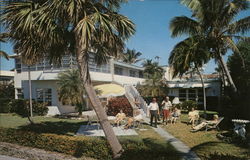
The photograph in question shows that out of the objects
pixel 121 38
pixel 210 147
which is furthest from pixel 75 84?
pixel 210 147

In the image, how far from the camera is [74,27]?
28.1 feet

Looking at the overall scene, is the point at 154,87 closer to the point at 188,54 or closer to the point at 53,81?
the point at 53,81

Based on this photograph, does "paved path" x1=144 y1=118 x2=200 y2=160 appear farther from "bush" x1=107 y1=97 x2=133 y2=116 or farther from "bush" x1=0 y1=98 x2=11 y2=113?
"bush" x1=0 y1=98 x2=11 y2=113

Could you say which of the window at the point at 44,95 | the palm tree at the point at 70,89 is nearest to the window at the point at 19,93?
the window at the point at 44,95

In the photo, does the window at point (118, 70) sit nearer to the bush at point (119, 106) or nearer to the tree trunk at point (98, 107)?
the bush at point (119, 106)

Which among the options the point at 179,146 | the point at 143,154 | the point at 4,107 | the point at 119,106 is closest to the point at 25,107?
the point at 4,107

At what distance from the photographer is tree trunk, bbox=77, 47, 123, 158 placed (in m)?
7.27

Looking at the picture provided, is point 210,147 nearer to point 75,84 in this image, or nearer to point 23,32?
point 23,32

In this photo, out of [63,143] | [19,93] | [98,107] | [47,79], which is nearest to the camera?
[98,107]

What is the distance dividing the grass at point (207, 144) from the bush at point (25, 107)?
42.8 feet

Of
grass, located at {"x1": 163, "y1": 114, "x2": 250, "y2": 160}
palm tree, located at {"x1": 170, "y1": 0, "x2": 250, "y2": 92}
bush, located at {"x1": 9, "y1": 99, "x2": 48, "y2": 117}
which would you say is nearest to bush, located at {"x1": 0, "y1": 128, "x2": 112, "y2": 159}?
grass, located at {"x1": 163, "y1": 114, "x2": 250, "y2": 160}

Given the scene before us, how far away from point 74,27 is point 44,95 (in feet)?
50.8

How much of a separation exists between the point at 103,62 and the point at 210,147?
652 cm

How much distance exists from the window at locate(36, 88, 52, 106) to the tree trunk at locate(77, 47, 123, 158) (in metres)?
15.0
